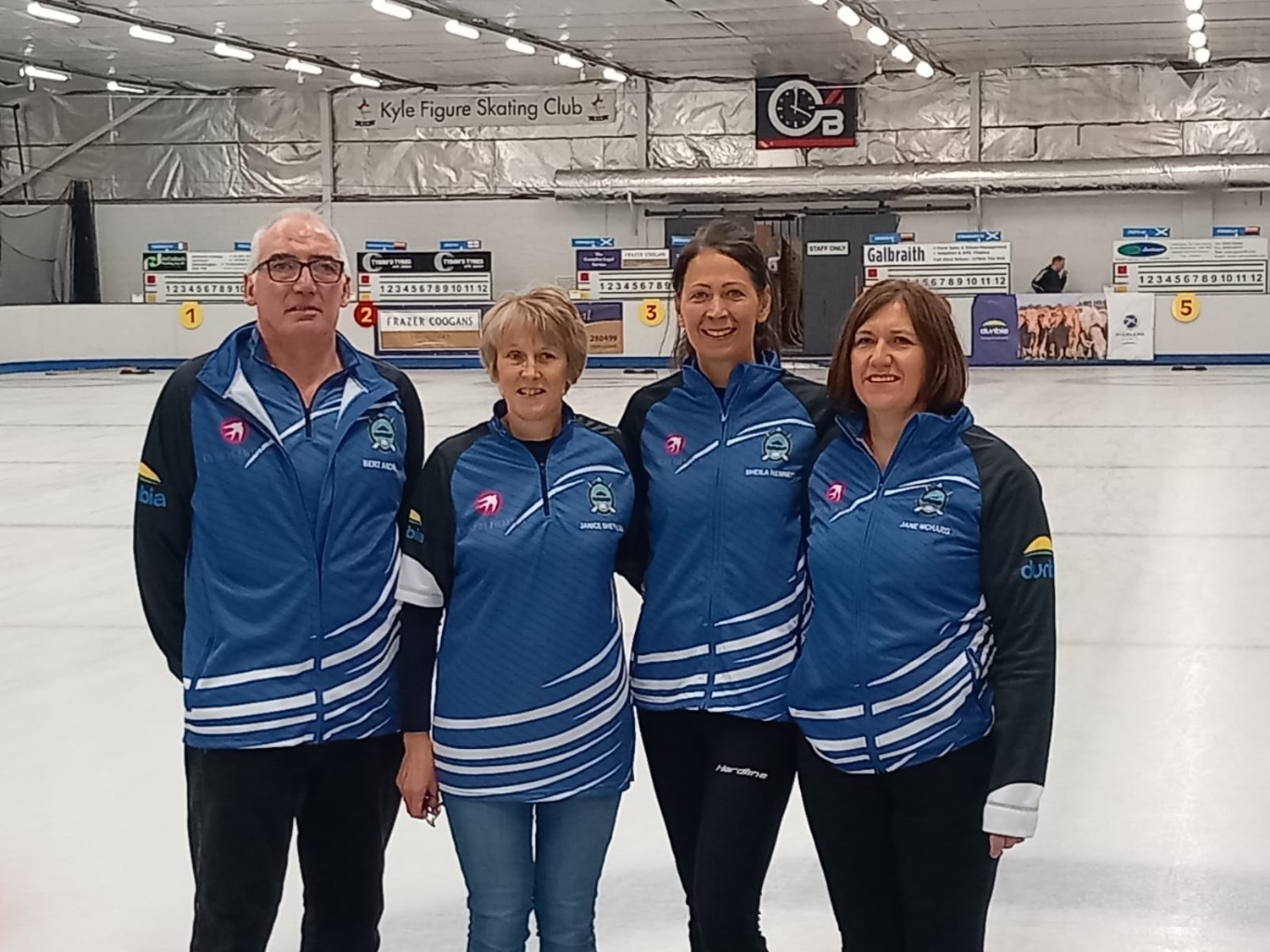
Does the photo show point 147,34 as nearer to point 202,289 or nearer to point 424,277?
point 202,289

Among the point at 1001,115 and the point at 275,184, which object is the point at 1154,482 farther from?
the point at 275,184

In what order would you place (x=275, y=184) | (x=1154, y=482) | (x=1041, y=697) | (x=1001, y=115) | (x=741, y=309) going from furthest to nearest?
(x=275, y=184) → (x=1001, y=115) → (x=1154, y=482) → (x=741, y=309) → (x=1041, y=697)

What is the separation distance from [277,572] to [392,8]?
17.1 meters

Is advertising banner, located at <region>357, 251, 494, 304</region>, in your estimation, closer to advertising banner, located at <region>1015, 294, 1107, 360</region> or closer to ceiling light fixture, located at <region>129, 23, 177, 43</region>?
→ ceiling light fixture, located at <region>129, 23, 177, 43</region>

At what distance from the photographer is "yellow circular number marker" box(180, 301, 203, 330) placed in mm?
24328

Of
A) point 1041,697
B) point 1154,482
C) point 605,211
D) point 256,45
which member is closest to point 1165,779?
point 1041,697

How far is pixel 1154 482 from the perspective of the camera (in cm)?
1023

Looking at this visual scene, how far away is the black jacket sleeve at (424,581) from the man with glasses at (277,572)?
2 cm

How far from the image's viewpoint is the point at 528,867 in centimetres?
259

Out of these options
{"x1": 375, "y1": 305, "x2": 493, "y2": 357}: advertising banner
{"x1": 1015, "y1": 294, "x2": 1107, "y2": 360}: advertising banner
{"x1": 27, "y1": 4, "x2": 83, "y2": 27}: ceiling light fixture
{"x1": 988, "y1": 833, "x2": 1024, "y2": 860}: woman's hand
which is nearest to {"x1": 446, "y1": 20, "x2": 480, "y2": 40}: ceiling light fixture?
{"x1": 27, "y1": 4, "x2": 83, "y2": 27}: ceiling light fixture

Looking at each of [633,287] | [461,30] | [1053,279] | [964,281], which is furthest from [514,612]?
[1053,279]

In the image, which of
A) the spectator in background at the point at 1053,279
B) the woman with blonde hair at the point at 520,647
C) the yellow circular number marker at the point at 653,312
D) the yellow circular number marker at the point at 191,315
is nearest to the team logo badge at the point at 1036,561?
the woman with blonde hair at the point at 520,647

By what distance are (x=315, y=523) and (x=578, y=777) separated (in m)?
0.59

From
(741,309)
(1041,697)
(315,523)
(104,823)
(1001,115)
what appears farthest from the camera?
(1001,115)
